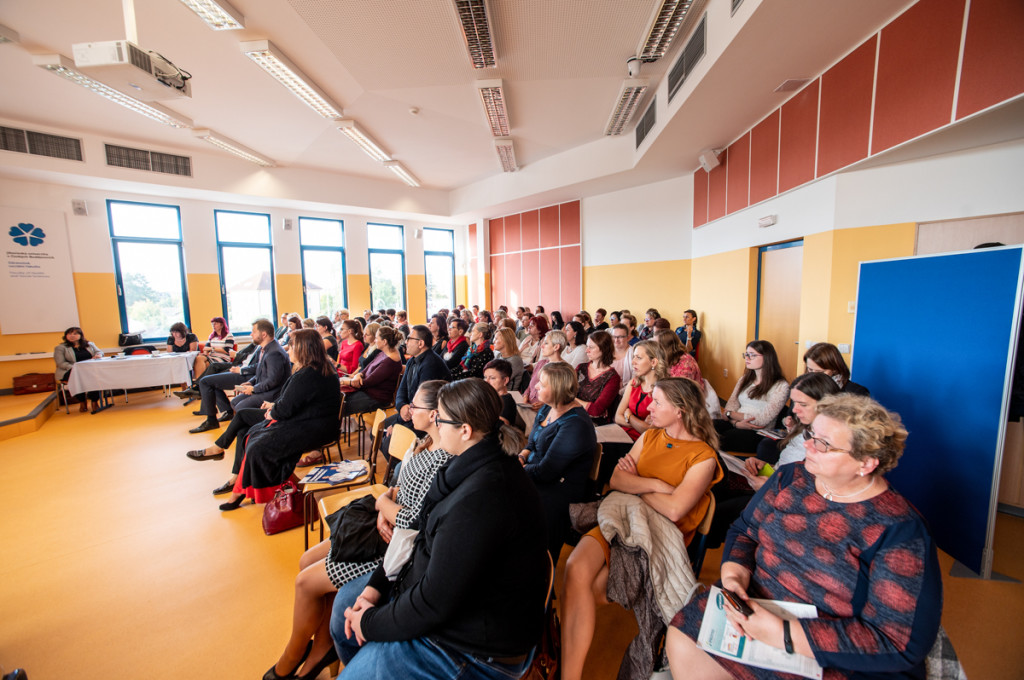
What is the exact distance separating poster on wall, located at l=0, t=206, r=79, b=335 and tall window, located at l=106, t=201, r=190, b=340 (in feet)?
2.25

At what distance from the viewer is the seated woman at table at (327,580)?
1794 millimetres

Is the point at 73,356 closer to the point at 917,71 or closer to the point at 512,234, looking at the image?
the point at 512,234

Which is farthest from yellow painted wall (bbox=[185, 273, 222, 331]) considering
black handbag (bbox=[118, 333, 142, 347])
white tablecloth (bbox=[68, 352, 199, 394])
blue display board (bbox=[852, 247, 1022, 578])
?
blue display board (bbox=[852, 247, 1022, 578])

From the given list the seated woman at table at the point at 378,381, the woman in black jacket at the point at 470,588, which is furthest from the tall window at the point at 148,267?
the woman in black jacket at the point at 470,588

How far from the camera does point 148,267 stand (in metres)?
8.26

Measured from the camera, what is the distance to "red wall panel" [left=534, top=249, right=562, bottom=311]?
998 centimetres

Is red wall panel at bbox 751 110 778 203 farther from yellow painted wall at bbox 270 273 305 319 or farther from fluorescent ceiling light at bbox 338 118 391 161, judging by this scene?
yellow painted wall at bbox 270 273 305 319

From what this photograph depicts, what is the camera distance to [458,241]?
1269cm

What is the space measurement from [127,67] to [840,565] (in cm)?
496

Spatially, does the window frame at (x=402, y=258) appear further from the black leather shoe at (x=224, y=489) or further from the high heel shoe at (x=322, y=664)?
the high heel shoe at (x=322, y=664)

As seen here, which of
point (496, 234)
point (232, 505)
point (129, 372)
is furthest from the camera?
point (496, 234)

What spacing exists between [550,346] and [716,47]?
295 centimetres

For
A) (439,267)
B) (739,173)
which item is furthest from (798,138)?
(439,267)

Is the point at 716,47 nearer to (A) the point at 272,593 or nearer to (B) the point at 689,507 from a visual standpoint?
(B) the point at 689,507
